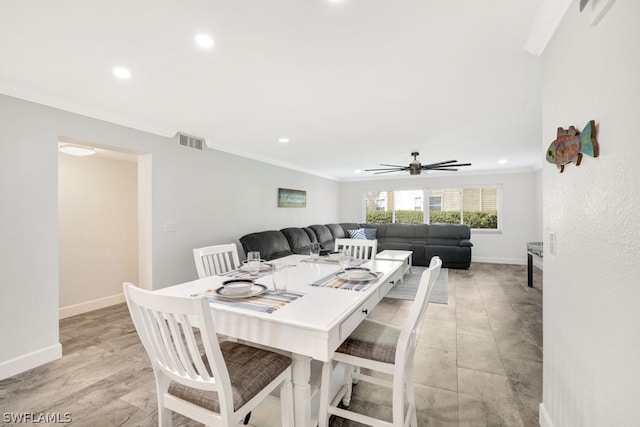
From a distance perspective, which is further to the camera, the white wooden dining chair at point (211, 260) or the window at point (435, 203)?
the window at point (435, 203)

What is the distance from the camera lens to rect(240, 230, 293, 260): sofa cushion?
4.27 metres

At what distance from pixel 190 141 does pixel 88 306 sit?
2641 millimetres

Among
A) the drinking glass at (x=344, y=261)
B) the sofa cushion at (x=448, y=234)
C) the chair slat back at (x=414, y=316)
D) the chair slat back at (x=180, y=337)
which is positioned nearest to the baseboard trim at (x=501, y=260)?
the sofa cushion at (x=448, y=234)

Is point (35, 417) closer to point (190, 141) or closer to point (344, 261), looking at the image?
point (344, 261)

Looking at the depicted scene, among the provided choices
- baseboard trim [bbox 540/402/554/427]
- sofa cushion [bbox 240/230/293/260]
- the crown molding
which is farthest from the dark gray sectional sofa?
the crown molding

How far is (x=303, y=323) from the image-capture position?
3.89ft

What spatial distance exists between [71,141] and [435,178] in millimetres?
7355

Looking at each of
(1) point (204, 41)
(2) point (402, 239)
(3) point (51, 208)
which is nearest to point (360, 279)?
(1) point (204, 41)

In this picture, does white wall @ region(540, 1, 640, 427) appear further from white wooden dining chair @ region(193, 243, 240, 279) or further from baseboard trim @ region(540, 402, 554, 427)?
white wooden dining chair @ region(193, 243, 240, 279)

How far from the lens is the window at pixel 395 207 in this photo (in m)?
7.96

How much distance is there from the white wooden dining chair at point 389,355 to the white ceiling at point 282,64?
1.35 meters

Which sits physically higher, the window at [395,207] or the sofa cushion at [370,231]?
the window at [395,207]

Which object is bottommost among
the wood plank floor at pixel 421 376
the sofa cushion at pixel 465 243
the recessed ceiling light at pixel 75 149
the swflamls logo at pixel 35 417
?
the wood plank floor at pixel 421 376

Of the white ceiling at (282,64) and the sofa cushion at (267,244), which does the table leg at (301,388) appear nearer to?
the white ceiling at (282,64)
